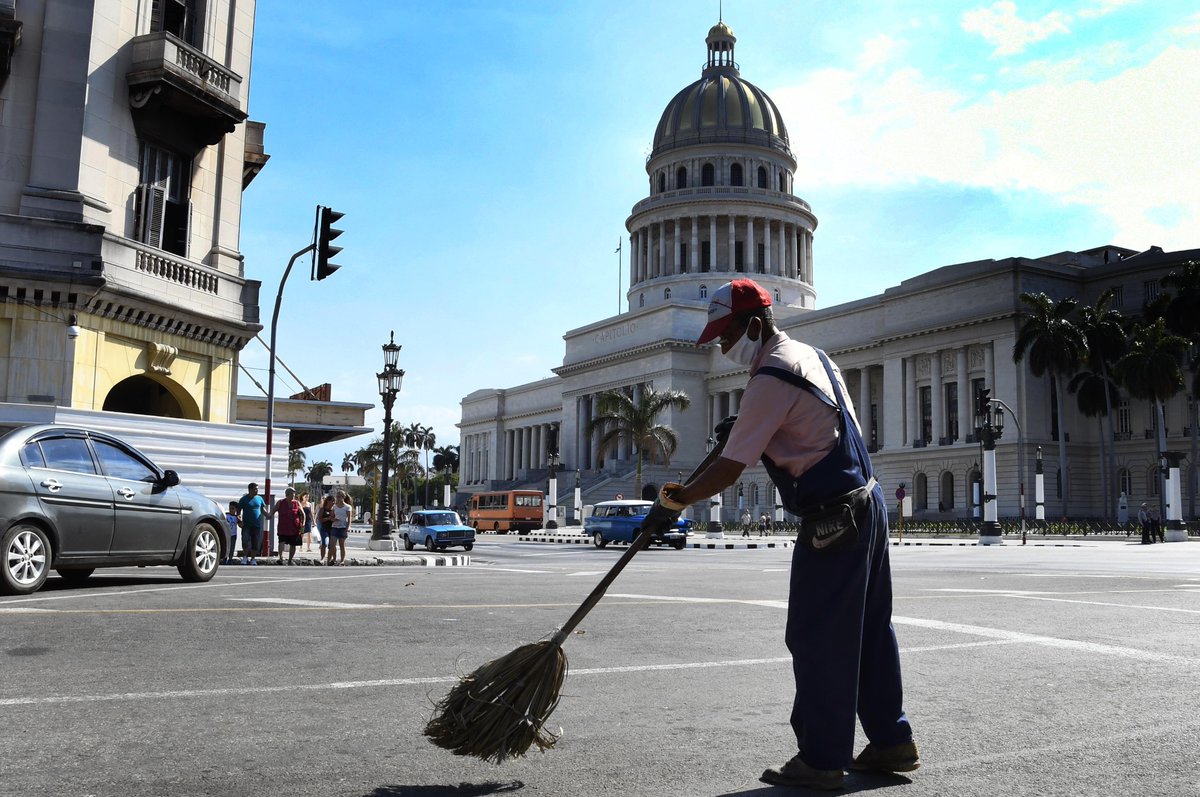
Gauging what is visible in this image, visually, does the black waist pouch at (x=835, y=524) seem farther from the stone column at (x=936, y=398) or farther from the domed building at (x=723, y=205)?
the domed building at (x=723, y=205)

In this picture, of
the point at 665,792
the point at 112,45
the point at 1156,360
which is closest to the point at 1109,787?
the point at 665,792

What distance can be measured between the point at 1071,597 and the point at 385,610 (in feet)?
23.5

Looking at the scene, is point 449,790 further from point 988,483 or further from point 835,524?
point 988,483

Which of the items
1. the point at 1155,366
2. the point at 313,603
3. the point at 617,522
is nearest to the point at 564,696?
the point at 313,603

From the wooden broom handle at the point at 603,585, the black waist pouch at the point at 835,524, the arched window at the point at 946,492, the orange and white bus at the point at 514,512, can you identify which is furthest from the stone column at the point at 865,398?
the black waist pouch at the point at 835,524

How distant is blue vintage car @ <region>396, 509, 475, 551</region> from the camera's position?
34281 millimetres

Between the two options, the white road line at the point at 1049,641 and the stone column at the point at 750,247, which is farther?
the stone column at the point at 750,247

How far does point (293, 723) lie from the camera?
445 centimetres

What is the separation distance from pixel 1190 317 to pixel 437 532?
44.1 meters

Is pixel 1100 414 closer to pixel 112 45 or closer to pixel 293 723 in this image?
pixel 112 45

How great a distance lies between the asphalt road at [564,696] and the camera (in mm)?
3707

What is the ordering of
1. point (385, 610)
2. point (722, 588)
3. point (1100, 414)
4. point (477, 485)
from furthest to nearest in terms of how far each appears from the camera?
point (477, 485)
point (1100, 414)
point (722, 588)
point (385, 610)

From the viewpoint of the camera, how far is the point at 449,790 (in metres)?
3.54

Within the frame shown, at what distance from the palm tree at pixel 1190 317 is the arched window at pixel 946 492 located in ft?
43.4
